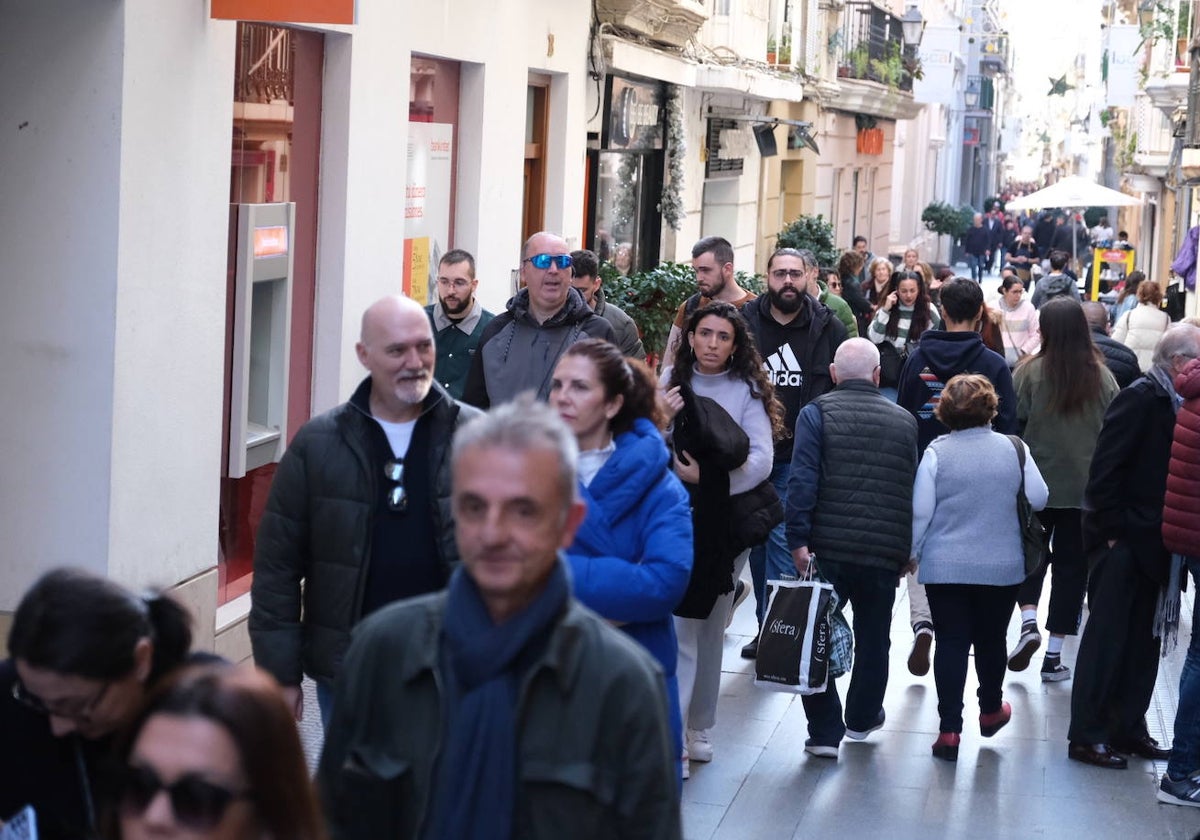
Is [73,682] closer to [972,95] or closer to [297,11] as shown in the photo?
[297,11]

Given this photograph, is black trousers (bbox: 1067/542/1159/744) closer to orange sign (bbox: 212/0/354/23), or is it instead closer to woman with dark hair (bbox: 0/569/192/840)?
orange sign (bbox: 212/0/354/23)

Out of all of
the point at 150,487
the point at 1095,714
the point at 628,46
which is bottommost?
the point at 1095,714

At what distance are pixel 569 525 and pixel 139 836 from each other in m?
0.85

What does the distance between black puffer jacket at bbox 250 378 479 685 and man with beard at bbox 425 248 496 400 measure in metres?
3.79

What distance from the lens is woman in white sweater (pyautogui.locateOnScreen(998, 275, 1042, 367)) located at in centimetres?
1412

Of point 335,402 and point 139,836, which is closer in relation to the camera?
point 139,836

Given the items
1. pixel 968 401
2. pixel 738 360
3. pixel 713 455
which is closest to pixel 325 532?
pixel 713 455

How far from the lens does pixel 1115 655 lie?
8016mm

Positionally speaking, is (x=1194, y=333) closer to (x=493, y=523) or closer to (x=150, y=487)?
(x=150, y=487)

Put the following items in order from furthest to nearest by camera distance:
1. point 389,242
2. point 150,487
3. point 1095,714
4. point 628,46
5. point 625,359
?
point 628,46 < point 389,242 < point 1095,714 < point 150,487 < point 625,359

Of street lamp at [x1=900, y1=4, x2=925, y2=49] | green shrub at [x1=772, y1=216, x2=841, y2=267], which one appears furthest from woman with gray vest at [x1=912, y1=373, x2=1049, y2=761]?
street lamp at [x1=900, y1=4, x2=925, y2=49]

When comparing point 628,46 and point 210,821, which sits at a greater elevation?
point 628,46

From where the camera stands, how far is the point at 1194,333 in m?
7.96

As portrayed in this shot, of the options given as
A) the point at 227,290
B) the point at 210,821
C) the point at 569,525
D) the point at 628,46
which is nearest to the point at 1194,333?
the point at 227,290
